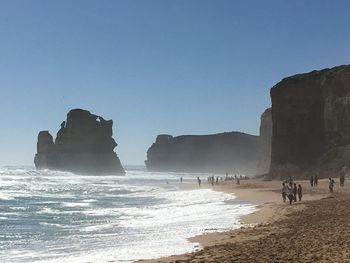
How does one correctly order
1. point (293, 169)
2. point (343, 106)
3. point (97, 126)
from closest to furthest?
1. point (343, 106)
2. point (293, 169)
3. point (97, 126)

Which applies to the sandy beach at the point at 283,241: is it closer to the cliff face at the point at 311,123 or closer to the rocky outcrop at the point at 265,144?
the cliff face at the point at 311,123

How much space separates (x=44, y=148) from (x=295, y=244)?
→ 163665 millimetres

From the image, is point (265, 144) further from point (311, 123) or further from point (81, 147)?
point (81, 147)

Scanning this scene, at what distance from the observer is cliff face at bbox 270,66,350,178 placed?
56969mm

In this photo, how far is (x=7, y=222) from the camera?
1010 inches

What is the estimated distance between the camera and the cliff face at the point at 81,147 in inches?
6309

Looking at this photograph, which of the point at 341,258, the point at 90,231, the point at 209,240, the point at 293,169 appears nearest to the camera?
the point at 341,258

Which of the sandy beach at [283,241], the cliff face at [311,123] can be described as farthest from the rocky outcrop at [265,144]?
the sandy beach at [283,241]

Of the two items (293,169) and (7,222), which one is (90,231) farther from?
(293,169)

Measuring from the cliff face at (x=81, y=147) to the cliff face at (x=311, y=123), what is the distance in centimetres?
10431

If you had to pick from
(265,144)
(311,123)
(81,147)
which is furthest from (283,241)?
(81,147)

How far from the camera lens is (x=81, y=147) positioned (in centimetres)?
16200

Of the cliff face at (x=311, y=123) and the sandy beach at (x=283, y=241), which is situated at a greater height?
the cliff face at (x=311, y=123)

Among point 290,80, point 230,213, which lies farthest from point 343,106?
point 230,213
